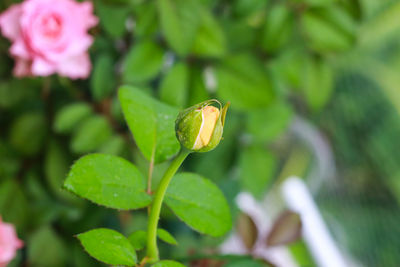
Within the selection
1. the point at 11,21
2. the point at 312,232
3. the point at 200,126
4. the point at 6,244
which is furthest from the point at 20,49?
the point at 312,232

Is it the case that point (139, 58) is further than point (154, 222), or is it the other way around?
point (139, 58)

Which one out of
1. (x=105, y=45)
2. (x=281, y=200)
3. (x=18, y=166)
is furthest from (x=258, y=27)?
(x=281, y=200)

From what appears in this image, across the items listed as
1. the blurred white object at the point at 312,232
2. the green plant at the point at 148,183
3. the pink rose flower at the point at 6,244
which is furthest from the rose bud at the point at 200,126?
the blurred white object at the point at 312,232

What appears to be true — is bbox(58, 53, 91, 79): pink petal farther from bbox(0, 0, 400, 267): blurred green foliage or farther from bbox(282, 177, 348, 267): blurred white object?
bbox(282, 177, 348, 267): blurred white object

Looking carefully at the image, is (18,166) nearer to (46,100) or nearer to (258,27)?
(46,100)

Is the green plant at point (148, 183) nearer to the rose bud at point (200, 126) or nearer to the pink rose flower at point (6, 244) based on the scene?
the rose bud at point (200, 126)
